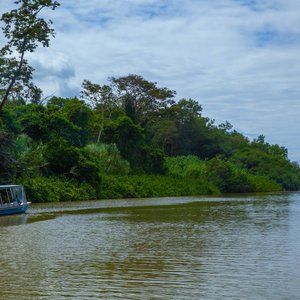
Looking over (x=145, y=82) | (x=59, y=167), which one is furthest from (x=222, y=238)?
(x=145, y=82)

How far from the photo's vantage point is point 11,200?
27391mm

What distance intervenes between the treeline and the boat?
4.50 m

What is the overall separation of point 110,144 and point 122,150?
5.91m

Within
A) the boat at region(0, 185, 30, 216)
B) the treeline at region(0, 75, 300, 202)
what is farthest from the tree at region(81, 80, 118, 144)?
the boat at region(0, 185, 30, 216)

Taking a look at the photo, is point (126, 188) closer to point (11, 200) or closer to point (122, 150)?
point (122, 150)

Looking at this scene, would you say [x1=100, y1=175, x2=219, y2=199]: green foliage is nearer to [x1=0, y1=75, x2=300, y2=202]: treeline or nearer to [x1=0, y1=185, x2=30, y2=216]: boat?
[x1=0, y1=75, x2=300, y2=202]: treeline

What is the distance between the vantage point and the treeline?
38478mm

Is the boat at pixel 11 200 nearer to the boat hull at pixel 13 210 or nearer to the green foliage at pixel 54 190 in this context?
the boat hull at pixel 13 210

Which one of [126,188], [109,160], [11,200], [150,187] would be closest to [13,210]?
[11,200]

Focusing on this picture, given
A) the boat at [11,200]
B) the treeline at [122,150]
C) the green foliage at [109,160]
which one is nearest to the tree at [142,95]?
the treeline at [122,150]

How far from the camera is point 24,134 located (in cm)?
4156

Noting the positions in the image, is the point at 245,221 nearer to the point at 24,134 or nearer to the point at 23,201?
the point at 23,201

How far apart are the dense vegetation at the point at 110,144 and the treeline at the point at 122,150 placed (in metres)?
0.08

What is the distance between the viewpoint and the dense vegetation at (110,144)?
34.0m
